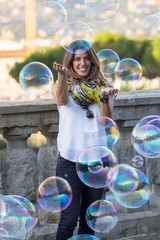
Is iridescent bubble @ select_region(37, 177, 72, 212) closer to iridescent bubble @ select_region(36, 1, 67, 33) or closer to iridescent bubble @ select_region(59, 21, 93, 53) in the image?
iridescent bubble @ select_region(59, 21, 93, 53)

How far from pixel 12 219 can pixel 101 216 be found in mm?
592

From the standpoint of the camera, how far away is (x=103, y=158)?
269 cm

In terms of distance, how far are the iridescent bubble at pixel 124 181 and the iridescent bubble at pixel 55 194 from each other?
0.34 metres

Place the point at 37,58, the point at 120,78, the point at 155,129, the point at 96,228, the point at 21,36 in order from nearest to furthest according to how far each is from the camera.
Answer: the point at 96,228 → the point at 155,129 → the point at 120,78 → the point at 37,58 → the point at 21,36

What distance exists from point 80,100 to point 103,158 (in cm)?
38

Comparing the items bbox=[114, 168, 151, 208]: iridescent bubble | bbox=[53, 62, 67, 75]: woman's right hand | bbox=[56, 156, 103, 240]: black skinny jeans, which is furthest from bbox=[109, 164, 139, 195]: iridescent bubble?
bbox=[53, 62, 67, 75]: woman's right hand

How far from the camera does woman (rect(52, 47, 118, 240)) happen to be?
103 inches

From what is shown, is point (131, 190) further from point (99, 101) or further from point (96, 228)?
point (99, 101)

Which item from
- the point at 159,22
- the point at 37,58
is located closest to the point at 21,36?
the point at 37,58

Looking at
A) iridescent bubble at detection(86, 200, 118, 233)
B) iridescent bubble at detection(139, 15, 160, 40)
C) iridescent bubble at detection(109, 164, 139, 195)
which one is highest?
iridescent bubble at detection(139, 15, 160, 40)

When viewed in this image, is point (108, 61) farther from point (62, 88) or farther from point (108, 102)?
point (62, 88)

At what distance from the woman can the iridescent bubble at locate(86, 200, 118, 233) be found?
0.07 m

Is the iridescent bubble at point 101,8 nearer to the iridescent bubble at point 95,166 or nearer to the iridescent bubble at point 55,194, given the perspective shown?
the iridescent bubble at point 95,166

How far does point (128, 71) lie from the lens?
12.1 ft
